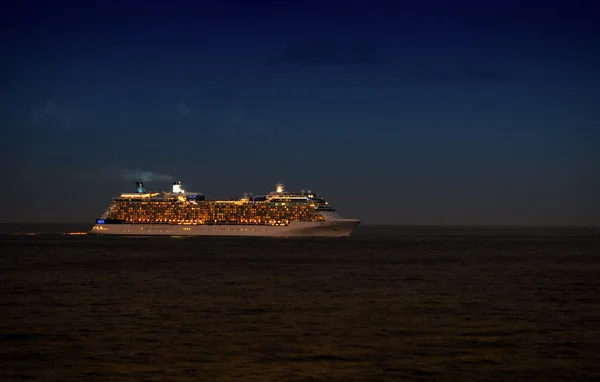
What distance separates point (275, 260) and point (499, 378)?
51.8m

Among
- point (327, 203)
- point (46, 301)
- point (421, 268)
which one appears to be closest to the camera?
point (46, 301)

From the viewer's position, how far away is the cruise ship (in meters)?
136

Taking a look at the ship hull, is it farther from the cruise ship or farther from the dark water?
the dark water

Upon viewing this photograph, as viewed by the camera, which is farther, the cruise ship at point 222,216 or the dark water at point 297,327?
the cruise ship at point 222,216

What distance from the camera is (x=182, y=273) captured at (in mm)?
55656

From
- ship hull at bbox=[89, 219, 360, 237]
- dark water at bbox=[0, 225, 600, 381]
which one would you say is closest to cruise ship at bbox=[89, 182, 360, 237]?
ship hull at bbox=[89, 219, 360, 237]

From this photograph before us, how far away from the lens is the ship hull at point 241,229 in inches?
5300

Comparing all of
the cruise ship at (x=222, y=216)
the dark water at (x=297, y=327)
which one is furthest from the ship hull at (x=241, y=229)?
the dark water at (x=297, y=327)

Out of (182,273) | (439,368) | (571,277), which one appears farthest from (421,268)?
(439,368)

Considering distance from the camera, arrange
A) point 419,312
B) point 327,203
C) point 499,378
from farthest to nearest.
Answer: point 327,203 < point 419,312 < point 499,378

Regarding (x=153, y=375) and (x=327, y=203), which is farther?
(x=327, y=203)

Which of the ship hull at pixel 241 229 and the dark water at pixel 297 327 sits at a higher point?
the ship hull at pixel 241 229

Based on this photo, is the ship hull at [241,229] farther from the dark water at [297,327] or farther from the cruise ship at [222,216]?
the dark water at [297,327]

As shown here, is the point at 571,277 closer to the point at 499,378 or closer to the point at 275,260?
the point at 275,260
